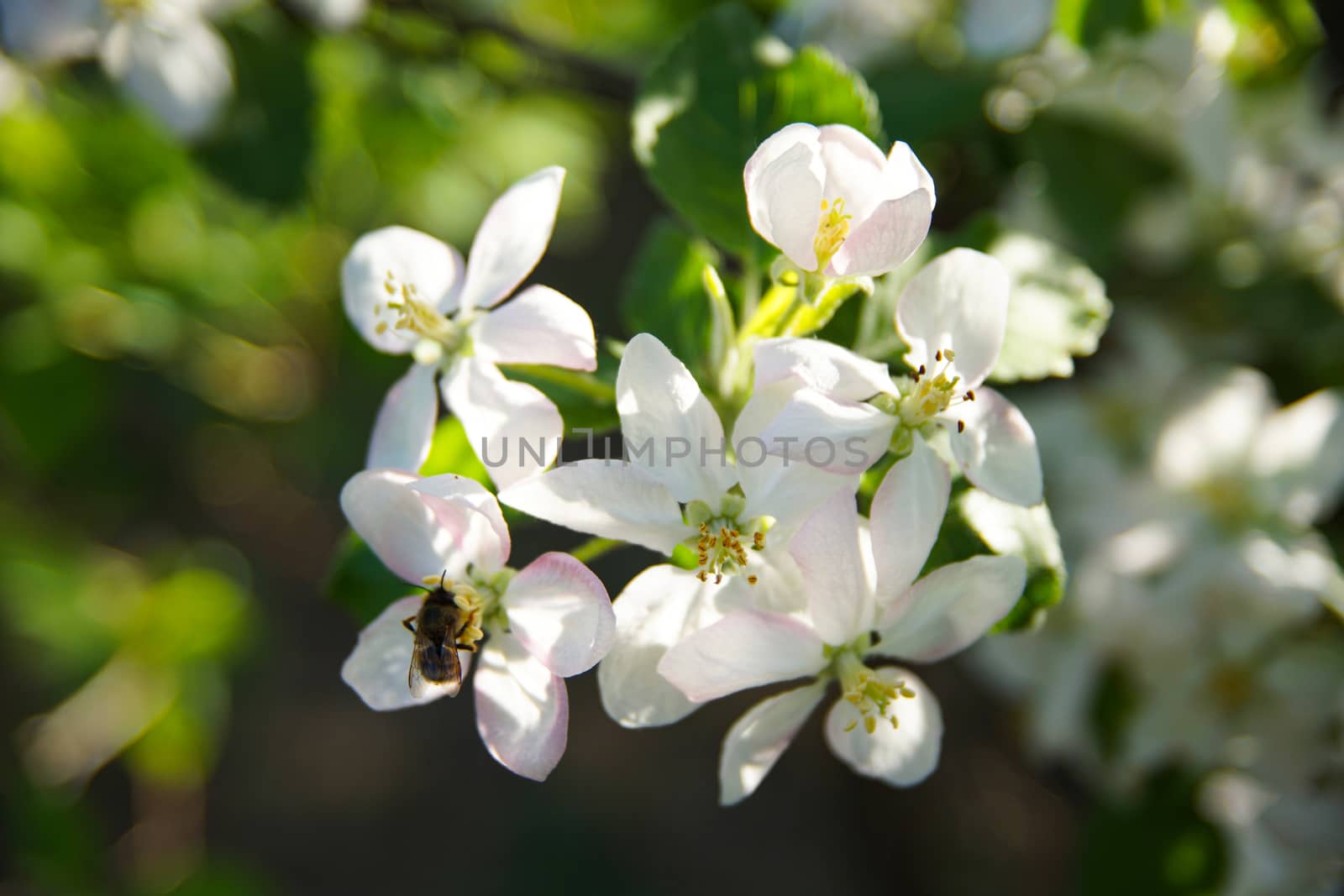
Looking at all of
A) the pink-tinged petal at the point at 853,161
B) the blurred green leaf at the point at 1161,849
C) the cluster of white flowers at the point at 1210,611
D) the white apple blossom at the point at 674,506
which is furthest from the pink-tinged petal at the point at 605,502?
the blurred green leaf at the point at 1161,849

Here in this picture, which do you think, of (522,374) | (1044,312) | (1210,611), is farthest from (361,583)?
(1210,611)

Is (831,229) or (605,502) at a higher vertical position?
(831,229)

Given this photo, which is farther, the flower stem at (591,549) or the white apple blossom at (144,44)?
the white apple blossom at (144,44)

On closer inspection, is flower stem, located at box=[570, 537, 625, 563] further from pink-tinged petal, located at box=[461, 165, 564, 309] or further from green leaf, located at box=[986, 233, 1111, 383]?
green leaf, located at box=[986, 233, 1111, 383]

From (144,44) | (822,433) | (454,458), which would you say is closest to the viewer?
(822,433)

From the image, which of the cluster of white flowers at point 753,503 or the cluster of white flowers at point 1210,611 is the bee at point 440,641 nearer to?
the cluster of white flowers at point 753,503

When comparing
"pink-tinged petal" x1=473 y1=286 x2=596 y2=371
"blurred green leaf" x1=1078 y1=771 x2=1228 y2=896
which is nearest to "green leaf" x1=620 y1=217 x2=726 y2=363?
"pink-tinged petal" x1=473 y1=286 x2=596 y2=371

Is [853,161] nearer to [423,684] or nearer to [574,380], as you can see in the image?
[574,380]
